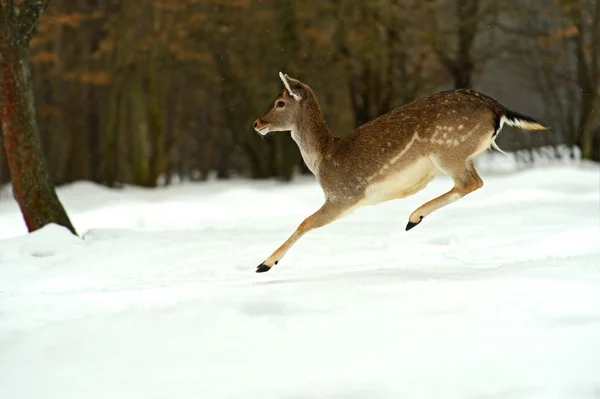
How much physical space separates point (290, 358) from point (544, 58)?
17.8m

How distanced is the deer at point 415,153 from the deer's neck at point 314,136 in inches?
5.5

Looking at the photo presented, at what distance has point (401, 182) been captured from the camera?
→ 18.0 ft

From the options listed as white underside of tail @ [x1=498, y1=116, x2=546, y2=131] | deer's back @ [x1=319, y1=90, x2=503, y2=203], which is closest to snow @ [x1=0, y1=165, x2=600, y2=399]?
deer's back @ [x1=319, y1=90, x2=503, y2=203]

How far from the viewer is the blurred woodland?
59.9ft

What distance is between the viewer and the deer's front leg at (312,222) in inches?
221

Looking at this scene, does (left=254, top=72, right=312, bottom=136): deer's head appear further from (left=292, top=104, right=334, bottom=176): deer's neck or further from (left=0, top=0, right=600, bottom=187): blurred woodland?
(left=0, top=0, right=600, bottom=187): blurred woodland

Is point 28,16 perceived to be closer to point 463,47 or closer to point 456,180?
point 456,180

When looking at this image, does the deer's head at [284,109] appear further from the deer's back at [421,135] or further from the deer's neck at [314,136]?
the deer's back at [421,135]

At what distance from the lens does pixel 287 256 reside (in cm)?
829

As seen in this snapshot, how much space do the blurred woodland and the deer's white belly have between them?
1255 cm

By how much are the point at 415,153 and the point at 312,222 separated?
85 centimetres

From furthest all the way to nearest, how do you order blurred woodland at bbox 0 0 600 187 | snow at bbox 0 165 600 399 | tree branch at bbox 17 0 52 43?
1. blurred woodland at bbox 0 0 600 187
2. tree branch at bbox 17 0 52 43
3. snow at bbox 0 165 600 399

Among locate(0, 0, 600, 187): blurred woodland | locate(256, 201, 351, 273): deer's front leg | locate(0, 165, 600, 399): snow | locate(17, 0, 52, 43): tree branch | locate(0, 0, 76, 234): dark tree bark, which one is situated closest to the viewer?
locate(0, 165, 600, 399): snow

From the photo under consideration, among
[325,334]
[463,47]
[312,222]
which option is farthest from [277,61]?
[325,334]
